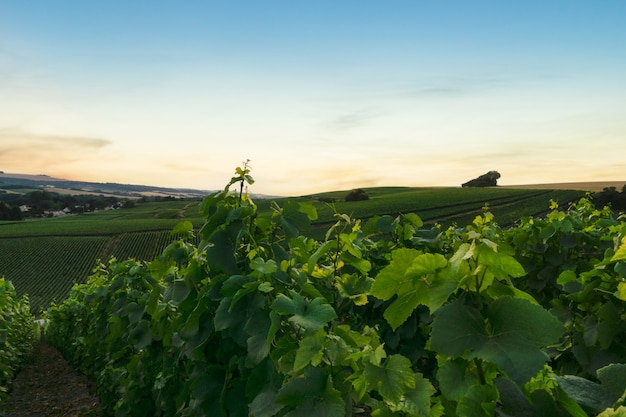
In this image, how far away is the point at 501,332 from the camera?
3.87 feet

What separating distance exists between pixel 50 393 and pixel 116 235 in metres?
61.8

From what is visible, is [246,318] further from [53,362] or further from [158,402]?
[53,362]

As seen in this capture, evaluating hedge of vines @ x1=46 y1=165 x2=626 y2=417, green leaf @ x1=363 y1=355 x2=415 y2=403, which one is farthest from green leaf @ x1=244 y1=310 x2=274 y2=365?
green leaf @ x1=363 y1=355 x2=415 y2=403

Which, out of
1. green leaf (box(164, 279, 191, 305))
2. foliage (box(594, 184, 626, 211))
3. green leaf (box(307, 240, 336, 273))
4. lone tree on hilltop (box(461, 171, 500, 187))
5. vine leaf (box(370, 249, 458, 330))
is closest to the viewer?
vine leaf (box(370, 249, 458, 330))

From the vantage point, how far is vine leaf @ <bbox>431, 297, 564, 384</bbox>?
111 centimetres

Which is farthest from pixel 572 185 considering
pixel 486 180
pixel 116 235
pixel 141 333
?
pixel 141 333

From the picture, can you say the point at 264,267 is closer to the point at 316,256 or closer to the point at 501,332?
the point at 316,256

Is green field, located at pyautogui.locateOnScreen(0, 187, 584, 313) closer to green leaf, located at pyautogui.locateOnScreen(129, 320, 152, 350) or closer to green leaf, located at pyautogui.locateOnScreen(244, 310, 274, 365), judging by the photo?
green leaf, located at pyautogui.locateOnScreen(129, 320, 152, 350)

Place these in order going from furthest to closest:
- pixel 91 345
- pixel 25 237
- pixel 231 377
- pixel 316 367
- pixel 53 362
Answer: pixel 25 237 → pixel 53 362 → pixel 91 345 → pixel 231 377 → pixel 316 367

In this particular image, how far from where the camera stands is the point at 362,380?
158cm

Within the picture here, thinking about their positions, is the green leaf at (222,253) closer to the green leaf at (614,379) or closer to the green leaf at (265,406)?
the green leaf at (265,406)

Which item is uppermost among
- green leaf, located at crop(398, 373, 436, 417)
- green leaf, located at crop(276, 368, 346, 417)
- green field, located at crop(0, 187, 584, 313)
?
green leaf, located at crop(398, 373, 436, 417)

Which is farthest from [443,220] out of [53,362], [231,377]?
[231,377]

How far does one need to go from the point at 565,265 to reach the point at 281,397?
560cm
